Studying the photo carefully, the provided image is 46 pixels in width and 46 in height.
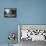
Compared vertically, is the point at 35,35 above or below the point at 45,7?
below

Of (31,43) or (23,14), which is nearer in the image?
(31,43)

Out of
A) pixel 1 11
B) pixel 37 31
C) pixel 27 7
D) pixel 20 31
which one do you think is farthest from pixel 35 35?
pixel 1 11

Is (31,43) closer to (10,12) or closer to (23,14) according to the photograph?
(23,14)

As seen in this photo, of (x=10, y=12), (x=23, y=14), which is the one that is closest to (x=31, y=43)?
(x=23, y=14)

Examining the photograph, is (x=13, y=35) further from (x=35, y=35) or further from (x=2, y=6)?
(x=2, y=6)

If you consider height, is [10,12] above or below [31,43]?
above

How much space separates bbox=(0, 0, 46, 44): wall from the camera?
3.27 m

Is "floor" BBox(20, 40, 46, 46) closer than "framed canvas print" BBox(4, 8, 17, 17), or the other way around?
"floor" BBox(20, 40, 46, 46)

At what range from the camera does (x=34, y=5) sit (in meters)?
3.29

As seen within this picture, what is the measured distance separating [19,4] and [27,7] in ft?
0.77

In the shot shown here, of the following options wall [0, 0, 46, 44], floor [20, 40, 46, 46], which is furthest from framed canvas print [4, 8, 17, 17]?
floor [20, 40, 46, 46]

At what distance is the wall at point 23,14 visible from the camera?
3.27 metres

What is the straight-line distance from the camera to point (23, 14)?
329 centimetres

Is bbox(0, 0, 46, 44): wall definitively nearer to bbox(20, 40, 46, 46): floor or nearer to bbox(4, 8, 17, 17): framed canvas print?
bbox(4, 8, 17, 17): framed canvas print
